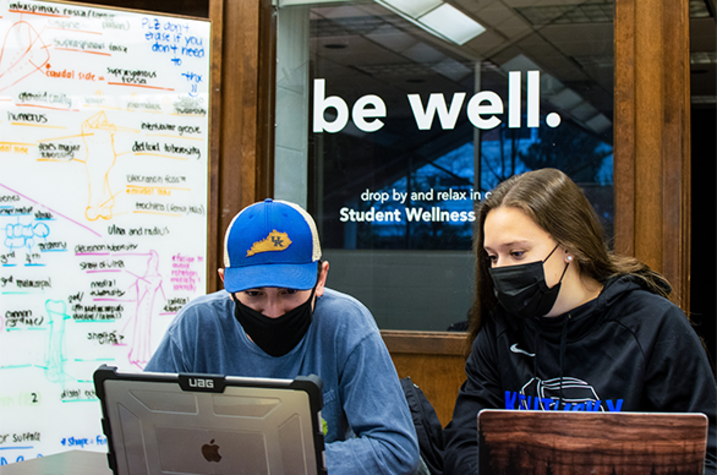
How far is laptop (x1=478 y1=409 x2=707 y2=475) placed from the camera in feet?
3.05

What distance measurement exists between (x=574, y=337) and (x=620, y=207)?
49.7 inches

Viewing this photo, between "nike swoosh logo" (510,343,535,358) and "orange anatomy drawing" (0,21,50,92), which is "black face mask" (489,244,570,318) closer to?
"nike swoosh logo" (510,343,535,358)

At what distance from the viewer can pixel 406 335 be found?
3012 mm

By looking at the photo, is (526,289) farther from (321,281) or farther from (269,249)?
(269,249)

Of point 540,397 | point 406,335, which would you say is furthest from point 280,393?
point 406,335

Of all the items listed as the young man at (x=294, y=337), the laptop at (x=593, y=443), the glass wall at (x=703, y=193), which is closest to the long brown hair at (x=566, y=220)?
the young man at (x=294, y=337)

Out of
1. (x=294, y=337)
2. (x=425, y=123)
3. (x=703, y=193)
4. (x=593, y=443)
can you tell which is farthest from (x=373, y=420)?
(x=703, y=193)

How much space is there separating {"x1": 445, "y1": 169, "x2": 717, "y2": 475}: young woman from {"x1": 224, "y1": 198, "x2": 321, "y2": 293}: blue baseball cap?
575 millimetres

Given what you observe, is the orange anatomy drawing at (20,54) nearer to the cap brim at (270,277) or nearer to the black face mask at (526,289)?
the cap brim at (270,277)

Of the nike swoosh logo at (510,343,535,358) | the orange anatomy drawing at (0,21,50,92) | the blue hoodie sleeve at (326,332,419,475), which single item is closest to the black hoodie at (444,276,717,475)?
the nike swoosh logo at (510,343,535,358)

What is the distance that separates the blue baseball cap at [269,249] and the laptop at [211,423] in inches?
16.3

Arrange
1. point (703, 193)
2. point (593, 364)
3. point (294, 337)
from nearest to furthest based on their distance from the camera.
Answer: point (294, 337) → point (593, 364) → point (703, 193)

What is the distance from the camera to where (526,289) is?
66.0 inches

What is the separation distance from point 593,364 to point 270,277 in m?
0.90
